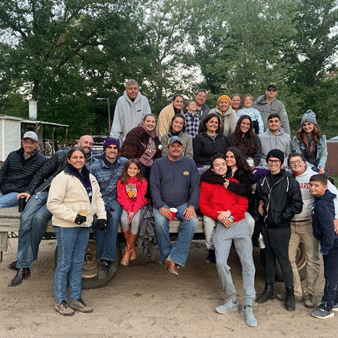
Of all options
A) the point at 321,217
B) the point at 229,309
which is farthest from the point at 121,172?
the point at 321,217

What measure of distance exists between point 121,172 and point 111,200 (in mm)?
428

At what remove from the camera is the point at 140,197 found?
14.6 feet

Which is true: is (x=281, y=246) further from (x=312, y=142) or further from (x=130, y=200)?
(x=312, y=142)

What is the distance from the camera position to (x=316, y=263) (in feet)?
13.8

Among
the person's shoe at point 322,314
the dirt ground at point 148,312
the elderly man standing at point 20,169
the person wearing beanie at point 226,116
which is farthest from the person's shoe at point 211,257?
the elderly man standing at point 20,169

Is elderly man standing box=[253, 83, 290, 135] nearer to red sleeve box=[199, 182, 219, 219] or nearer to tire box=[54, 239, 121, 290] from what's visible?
red sleeve box=[199, 182, 219, 219]

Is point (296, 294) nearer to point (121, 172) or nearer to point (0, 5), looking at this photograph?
point (121, 172)

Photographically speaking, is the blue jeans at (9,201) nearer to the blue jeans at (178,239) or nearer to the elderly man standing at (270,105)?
the blue jeans at (178,239)

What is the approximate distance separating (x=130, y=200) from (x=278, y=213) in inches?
71.7

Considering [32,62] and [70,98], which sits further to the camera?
[70,98]

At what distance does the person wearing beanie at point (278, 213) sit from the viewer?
13.3ft

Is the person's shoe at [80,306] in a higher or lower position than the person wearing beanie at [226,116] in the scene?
lower

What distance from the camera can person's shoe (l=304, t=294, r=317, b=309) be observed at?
4.11 meters

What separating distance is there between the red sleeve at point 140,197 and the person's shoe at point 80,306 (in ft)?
3.98
